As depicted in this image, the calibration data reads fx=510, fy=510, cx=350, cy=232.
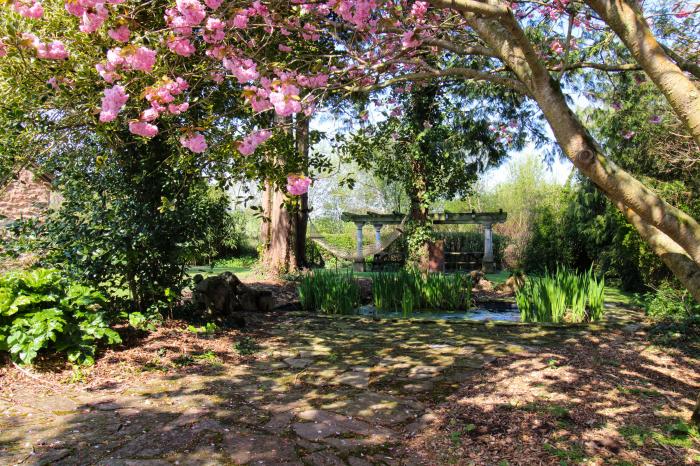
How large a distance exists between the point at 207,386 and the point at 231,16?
256 centimetres

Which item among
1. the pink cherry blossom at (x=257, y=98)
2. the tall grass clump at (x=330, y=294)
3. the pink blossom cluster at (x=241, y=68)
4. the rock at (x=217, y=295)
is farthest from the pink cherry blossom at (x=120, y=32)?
the tall grass clump at (x=330, y=294)

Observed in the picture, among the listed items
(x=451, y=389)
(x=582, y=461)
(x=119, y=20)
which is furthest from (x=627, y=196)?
(x=119, y=20)

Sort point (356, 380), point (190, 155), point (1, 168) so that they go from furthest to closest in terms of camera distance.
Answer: point (1, 168)
point (190, 155)
point (356, 380)

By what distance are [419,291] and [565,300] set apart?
2.00 m

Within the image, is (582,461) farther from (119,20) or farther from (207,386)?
(119,20)

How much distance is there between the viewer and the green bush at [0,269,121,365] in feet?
12.3

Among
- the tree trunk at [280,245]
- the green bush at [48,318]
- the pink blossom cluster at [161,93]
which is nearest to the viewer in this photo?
the pink blossom cluster at [161,93]

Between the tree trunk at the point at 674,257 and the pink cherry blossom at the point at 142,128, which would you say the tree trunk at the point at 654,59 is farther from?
the pink cherry blossom at the point at 142,128

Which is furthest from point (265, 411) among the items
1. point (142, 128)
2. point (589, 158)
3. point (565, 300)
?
point (565, 300)

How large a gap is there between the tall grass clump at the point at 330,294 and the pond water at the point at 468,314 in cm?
36

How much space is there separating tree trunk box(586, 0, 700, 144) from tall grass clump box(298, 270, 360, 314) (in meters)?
5.04

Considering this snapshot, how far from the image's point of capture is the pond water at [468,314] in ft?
22.3

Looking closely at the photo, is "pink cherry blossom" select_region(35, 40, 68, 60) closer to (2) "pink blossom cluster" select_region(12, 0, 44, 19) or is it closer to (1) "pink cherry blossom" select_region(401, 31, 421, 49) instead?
(2) "pink blossom cluster" select_region(12, 0, 44, 19)

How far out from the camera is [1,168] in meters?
4.61
